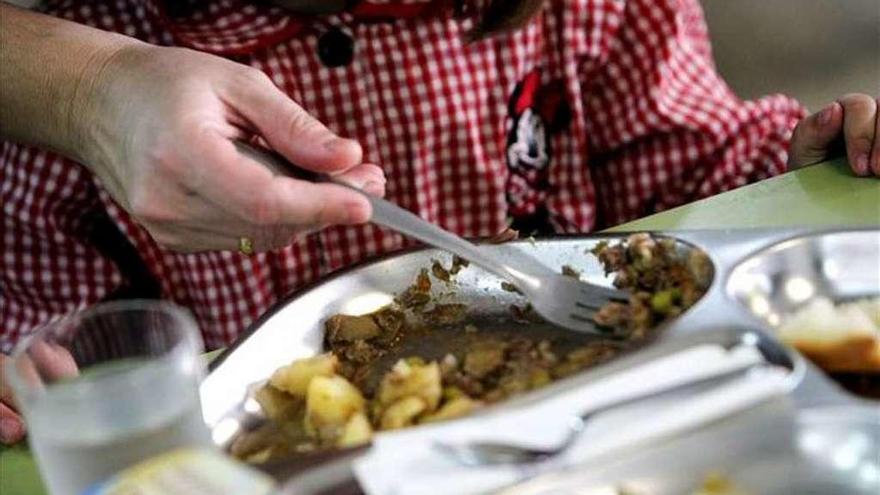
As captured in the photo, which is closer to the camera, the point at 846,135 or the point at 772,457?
the point at 772,457

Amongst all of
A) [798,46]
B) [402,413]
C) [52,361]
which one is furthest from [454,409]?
[798,46]

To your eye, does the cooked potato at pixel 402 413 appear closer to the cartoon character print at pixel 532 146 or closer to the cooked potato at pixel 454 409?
the cooked potato at pixel 454 409

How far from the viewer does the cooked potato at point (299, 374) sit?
2.68 ft

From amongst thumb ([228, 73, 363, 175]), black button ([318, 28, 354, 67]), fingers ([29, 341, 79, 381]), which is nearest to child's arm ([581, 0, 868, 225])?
black button ([318, 28, 354, 67])

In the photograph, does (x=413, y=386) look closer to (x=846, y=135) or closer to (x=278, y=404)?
(x=278, y=404)

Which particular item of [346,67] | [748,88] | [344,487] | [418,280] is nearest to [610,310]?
[418,280]

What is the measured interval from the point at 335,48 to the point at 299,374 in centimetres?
41

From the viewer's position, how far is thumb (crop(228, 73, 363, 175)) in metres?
0.81

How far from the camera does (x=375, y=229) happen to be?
1169 mm

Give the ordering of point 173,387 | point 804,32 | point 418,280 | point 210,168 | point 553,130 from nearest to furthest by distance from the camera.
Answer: point 173,387 < point 210,168 < point 418,280 < point 553,130 < point 804,32

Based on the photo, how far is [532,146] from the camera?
124cm

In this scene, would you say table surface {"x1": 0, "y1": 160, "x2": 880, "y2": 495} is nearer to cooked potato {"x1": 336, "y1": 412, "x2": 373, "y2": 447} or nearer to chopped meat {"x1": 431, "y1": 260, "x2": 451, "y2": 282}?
chopped meat {"x1": 431, "y1": 260, "x2": 451, "y2": 282}

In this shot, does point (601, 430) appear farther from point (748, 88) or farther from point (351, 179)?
point (748, 88)

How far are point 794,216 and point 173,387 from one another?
2.00 feet
